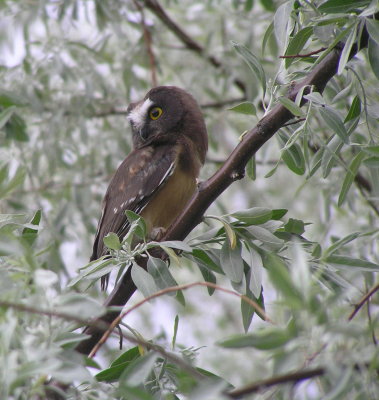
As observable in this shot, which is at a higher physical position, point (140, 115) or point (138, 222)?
point (138, 222)

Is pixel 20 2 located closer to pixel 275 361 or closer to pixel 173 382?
pixel 173 382

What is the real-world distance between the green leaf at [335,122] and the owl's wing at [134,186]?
212 centimetres

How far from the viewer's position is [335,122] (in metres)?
2.38

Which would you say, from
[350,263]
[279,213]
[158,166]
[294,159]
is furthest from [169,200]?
[350,263]

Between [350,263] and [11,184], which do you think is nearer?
[11,184]

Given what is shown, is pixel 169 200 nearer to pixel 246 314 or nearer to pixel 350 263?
pixel 246 314

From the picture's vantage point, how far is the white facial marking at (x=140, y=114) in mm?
5195

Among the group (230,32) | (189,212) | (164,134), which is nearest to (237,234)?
(189,212)

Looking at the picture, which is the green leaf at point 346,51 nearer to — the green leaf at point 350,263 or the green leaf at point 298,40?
the green leaf at point 298,40

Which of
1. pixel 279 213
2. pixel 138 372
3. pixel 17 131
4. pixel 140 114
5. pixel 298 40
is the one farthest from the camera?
pixel 140 114

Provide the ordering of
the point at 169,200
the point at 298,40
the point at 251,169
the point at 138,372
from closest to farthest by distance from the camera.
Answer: the point at 138,372, the point at 298,40, the point at 251,169, the point at 169,200

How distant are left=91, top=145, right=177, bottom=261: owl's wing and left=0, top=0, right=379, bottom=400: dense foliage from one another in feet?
1.42

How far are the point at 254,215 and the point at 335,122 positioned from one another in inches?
20.3

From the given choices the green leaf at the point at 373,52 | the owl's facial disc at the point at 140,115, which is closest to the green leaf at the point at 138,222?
the green leaf at the point at 373,52
